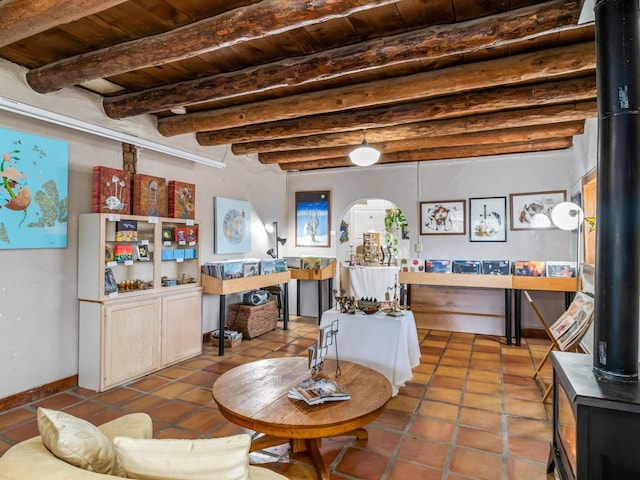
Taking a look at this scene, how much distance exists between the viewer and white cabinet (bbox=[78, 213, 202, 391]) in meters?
3.69

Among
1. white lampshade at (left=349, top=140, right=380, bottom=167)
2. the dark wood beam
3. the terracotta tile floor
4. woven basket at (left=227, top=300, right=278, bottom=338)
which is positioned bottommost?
the terracotta tile floor

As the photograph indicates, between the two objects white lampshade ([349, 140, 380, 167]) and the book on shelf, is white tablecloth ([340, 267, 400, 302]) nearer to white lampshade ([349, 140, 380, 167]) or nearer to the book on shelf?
white lampshade ([349, 140, 380, 167])

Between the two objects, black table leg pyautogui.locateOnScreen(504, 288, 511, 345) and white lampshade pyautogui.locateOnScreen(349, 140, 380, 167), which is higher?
white lampshade pyautogui.locateOnScreen(349, 140, 380, 167)

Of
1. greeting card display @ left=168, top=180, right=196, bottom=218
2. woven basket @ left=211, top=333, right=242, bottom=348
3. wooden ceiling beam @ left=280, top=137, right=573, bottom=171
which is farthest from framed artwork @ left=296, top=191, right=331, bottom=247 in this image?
greeting card display @ left=168, top=180, right=196, bottom=218

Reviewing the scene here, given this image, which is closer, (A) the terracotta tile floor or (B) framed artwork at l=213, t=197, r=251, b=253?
(A) the terracotta tile floor

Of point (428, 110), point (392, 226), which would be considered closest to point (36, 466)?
point (428, 110)

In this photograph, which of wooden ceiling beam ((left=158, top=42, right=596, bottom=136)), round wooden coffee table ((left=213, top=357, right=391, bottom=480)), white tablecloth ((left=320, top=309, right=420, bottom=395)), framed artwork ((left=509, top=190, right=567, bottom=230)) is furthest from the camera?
framed artwork ((left=509, top=190, right=567, bottom=230))

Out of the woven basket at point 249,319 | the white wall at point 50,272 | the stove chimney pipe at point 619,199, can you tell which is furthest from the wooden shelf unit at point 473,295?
the white wall at point 50,272

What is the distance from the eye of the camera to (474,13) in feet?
8.44

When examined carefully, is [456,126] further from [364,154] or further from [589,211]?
[589,211]

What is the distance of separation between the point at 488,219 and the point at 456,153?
3.88ft

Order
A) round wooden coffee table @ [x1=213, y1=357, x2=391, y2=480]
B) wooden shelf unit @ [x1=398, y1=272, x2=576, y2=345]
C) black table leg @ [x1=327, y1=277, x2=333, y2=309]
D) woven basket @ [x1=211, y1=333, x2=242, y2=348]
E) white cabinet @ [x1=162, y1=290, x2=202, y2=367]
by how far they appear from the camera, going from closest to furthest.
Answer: round wooden coffee table @ [x1=213, y1=357, x2=391, y2=480] < white cabinet @ [x1=162, y1=290, x2=202, y2=367] < woven basket @ [x1=211, y1=333, x2=242, y2=348] < wooden shelf unit @ [x1=398, y1=272, x2=576, y2=345] < black table leg @ [x1=327, y1=277, x2=333, y2=309]

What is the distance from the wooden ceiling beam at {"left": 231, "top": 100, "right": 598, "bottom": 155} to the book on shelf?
Answer: 135 inches

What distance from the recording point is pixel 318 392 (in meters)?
2.38
